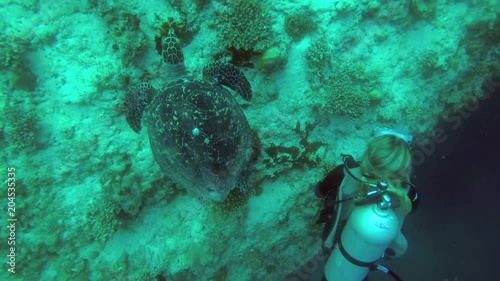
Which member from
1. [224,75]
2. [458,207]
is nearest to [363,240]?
[224,75]

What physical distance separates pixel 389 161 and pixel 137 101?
2.92m

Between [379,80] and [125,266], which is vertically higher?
[379,80]

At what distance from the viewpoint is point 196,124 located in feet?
9.26

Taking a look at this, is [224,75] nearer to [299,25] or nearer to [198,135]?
[198,135]

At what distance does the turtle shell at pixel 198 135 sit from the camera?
2867 millimetres

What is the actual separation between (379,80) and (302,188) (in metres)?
2.20

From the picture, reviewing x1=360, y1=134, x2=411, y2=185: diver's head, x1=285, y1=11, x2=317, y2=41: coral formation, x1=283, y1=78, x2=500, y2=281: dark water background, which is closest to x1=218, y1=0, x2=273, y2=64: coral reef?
x1=285, y1=11, x2=317, y2=41: coral formation

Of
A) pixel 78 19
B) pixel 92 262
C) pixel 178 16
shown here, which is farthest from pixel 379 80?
pixel 92 262

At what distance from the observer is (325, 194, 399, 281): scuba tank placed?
7.68 feet

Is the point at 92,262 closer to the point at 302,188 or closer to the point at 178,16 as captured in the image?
the point at 302,188

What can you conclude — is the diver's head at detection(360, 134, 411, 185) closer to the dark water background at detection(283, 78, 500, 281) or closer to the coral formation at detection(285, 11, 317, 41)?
the coral formation at detection(285, 11, 317, 41)

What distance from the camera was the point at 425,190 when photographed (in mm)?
5238

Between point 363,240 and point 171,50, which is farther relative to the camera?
point 171,50

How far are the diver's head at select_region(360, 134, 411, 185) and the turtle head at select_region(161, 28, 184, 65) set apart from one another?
252 centimetres
